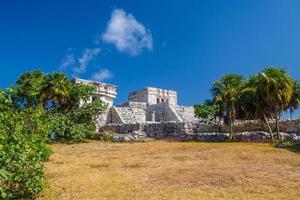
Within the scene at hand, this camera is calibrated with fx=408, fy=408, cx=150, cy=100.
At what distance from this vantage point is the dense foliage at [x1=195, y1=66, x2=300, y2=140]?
28.0m

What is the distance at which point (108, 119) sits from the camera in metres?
43.0

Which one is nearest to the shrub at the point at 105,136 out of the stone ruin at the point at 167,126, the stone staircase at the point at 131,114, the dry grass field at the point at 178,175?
the stone ruin at the point at 167,126

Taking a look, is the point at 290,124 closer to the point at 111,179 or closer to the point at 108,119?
the point at 108,119

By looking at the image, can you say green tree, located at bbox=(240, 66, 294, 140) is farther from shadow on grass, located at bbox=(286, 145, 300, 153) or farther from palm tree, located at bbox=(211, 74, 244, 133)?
→ shadow on grass, located at bbox=(286, 145, 300, 153)

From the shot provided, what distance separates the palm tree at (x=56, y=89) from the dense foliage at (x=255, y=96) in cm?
1219

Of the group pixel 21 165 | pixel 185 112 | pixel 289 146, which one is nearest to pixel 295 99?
pixel 185 112

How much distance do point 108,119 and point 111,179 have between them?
94.5ft

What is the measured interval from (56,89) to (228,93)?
44.5 ft

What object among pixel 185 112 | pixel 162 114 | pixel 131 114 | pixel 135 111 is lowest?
pixel 131 114

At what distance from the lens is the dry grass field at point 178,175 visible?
11.9 meters

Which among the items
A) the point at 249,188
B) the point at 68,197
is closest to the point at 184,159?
the point at 249,188

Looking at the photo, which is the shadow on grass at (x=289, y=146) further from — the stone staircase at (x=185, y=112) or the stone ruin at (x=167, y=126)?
the stone staircase at (x=185, y=112)

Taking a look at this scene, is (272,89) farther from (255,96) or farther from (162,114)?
(162,114)

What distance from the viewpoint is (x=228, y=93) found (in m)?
32.0
